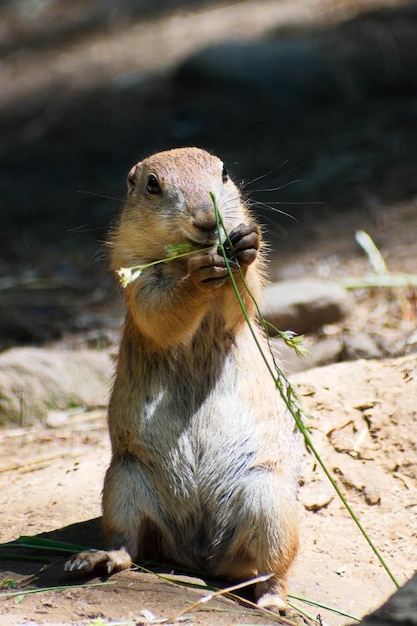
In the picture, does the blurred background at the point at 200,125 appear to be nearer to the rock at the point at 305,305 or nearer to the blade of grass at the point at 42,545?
the rock at the point at 305,305

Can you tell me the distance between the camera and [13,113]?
16969 mm

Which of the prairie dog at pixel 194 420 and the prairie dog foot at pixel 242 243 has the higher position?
the prairie dog foot at pixel 242 243

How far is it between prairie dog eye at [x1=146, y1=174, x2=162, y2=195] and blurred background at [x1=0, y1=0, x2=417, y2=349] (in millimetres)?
4526

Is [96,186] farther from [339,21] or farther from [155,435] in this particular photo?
[155,435]

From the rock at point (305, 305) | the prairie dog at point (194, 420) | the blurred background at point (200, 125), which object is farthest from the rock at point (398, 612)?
the blurred background at point (200, 125)

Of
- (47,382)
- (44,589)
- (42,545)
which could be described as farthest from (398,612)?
(47,382)

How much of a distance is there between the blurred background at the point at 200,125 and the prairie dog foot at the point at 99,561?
4959 mm

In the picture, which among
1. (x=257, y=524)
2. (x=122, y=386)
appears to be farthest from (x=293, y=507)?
(x=122, y=386)

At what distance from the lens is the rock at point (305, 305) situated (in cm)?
898

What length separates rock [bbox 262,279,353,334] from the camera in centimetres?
898

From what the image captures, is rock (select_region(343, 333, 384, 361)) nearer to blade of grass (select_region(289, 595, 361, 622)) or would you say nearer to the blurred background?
the blurred background

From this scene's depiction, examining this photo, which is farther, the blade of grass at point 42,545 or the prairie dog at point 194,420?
the blade of grass at point 42,545

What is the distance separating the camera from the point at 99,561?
4859mm

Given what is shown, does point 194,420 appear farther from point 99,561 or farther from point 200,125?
point 200,125
